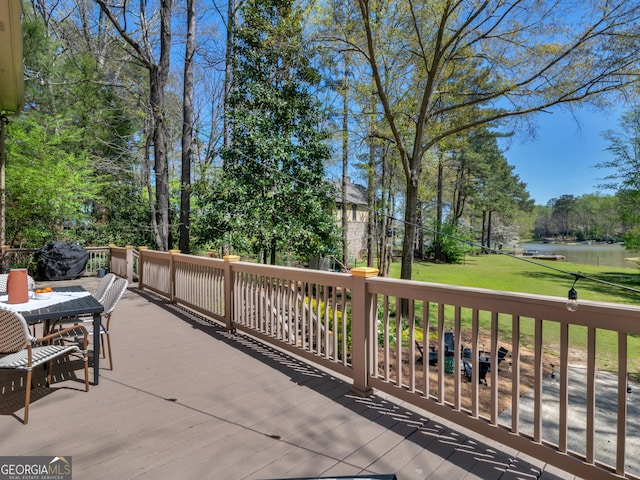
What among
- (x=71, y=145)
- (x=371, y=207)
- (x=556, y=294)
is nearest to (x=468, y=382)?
(x=371, y=207)

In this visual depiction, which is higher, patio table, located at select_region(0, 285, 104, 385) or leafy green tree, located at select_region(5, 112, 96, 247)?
leafy green tree, located at select_region(5, 112, 96, 247)

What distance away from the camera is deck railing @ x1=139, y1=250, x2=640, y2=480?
1.72m

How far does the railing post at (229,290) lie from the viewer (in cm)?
442

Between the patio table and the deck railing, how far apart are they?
1593 mm

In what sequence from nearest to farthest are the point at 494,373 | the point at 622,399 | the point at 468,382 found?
the point at 622,399
the point at 494,373
the point at 468,382

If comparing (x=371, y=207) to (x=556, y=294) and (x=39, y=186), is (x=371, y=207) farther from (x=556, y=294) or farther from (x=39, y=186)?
(x=39, y=186)

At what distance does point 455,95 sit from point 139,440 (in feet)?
26.9

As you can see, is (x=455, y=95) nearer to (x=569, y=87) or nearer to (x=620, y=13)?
(x=569, y=87)

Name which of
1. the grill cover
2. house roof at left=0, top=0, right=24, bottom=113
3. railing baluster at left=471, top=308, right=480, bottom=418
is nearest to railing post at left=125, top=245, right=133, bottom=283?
the grill cover

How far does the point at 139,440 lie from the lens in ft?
6.97

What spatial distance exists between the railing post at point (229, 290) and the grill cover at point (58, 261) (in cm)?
693

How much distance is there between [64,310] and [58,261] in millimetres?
7550

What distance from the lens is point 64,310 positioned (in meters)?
2.80

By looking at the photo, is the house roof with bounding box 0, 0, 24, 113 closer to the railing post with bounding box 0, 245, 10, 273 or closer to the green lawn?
the railing post with bounding box 0, 245, 10, 273
